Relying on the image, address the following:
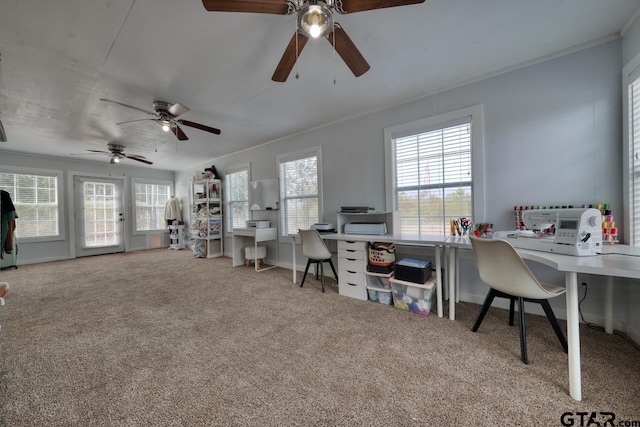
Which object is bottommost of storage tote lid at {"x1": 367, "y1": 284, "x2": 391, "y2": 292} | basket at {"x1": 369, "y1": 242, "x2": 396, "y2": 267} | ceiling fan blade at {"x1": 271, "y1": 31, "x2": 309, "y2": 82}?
storage tote lid at {"x1": 367, "y1": 284, "x2": 391, "y2": 292}

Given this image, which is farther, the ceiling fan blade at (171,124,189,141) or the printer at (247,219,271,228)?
the printer at (247,219,271,228)

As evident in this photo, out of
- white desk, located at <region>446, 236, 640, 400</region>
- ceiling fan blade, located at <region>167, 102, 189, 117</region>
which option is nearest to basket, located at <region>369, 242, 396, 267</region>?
white desk, located at <region>446, 236, 640, 400</region>

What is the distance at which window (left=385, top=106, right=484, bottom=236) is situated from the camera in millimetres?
2518

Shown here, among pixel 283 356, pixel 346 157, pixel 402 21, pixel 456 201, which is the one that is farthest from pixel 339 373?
pixel 346 157

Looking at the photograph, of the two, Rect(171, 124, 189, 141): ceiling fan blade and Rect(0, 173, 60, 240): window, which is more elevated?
Rect(171, 124, 189, 141): ceiling fan blade

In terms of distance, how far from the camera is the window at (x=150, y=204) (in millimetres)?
6523

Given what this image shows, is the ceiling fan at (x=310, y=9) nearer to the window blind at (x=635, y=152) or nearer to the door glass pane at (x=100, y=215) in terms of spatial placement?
the window blind at (x=635, y=152)

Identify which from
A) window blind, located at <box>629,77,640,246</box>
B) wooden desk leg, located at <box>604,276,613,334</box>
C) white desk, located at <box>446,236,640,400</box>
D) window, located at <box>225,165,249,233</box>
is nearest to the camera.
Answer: white desk, located at <box>446,236,640,400</box>

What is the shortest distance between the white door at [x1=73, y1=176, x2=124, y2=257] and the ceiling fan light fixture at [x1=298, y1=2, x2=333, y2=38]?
283 inches

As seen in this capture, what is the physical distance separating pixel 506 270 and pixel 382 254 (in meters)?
1.20

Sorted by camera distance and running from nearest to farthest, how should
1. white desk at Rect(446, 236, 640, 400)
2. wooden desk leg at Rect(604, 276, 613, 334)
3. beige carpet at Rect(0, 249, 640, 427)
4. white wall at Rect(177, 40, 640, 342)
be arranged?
white desk at Rect(446, 236, 640, 400)
beige carpet at Rect(0, 249, 640, 427)
wooden desk leg at Rect(604, 276, 613, 334)
white wall at Rect(177, 40, 640, 342)

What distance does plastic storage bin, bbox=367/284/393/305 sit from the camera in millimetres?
2562

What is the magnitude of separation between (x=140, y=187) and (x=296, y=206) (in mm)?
5315

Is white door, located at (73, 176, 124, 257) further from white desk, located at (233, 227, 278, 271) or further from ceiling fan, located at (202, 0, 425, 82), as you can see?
ceiling fan, located at (202, 0, 425, 82)
